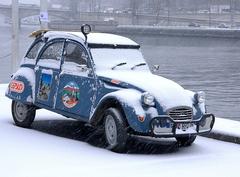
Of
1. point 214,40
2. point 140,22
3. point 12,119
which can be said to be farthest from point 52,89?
point 140,22

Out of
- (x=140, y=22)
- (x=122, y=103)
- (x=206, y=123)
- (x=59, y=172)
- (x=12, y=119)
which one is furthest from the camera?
(x=140, y=22)

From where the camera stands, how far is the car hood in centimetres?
864

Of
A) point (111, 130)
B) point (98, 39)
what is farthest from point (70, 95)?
point (111, 130)

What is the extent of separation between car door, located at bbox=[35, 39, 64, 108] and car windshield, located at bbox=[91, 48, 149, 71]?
818 mm

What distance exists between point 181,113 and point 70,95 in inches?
75.6

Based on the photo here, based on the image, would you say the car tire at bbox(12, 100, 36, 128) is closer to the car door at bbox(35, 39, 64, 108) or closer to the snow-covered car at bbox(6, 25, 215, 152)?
the snow-covered car at bbox(6, 25, 215, 152)

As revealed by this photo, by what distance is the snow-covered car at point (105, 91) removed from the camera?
852cm

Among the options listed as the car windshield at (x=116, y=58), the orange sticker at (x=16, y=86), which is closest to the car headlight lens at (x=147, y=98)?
the car windshield at (x=116, y=58)

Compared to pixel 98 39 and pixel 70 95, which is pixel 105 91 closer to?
pixel 70 95

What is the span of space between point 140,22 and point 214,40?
2727cm

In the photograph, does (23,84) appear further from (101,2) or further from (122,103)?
(101,2)

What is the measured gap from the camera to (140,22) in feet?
403

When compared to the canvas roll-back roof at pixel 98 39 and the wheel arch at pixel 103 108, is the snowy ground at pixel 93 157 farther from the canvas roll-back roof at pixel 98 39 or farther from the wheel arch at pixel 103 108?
the canvas roll-back roof at pixel 98 39

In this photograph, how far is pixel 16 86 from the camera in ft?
35.4
